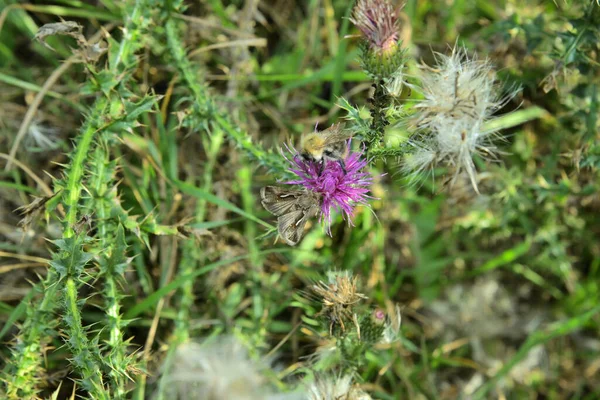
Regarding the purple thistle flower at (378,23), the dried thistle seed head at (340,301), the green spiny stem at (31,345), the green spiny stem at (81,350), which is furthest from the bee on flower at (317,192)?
the green spiny stem at (31,345)

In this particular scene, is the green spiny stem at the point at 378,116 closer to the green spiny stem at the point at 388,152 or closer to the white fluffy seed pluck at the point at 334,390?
the green spiny stem at the point at 388,152

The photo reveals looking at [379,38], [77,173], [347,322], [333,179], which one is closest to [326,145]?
[333,179]

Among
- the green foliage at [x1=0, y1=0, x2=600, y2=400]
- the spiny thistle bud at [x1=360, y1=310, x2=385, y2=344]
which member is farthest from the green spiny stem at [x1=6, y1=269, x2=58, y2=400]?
the spiny thistle bud at [x1=360, y1=310, x2=385, y2=344]

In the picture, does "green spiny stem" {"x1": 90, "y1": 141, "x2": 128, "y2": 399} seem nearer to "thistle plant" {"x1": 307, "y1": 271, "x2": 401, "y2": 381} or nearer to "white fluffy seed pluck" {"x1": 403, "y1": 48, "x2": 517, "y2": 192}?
"thistle plant" {"x1": 307, "y1": 271, "x2": 401, "y2": 381}

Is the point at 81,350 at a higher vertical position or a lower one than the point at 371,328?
higher

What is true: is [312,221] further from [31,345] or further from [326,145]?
[31,345]

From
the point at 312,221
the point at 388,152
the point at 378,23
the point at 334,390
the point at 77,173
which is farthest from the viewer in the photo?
the point at 312,221

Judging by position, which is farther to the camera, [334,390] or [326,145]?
[334,390]
